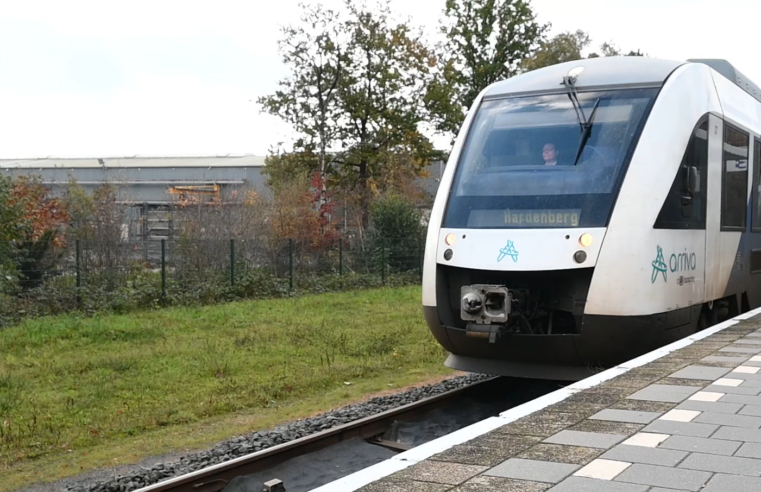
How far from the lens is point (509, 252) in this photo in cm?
810

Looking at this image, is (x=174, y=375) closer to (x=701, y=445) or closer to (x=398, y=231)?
(x=701, y=445)

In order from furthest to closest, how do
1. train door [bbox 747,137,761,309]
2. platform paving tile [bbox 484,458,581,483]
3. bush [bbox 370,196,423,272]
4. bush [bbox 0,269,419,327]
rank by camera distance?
bush [bbox 370,196,423,272], bush [bbox 0,269,419,327], train door [bbox 747,137,761,309], platform paving tile [bbox 484,458,581,483]

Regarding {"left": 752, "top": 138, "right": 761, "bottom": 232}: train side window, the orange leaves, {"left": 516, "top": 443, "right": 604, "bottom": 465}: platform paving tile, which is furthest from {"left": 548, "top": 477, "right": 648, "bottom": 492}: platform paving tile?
the orange leaves

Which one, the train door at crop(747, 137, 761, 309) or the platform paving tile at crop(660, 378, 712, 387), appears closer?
the platform paving tile at crop(660, 378, 712, 387)

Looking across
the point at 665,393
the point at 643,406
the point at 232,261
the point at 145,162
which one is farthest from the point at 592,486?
the point at 145,162

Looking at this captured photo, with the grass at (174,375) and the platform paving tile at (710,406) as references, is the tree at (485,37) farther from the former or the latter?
the platform paving tile at (710,406)

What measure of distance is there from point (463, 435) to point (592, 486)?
109 centimetres

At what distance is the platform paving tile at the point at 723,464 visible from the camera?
4176 millimetres

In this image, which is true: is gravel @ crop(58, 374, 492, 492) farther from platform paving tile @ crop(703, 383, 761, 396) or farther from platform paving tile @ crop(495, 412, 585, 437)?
platform paving tile @ crop(703, 383, 761, 396)

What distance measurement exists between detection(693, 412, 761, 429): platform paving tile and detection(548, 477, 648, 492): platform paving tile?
150 cm

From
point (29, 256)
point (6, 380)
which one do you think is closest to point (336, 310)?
point (29, 256)

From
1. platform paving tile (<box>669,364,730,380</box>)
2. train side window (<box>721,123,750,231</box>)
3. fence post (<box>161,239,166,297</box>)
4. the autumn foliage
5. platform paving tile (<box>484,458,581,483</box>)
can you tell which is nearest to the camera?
platform paving tile (<box>484,458,581,483</box>)

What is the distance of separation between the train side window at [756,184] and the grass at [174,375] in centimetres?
A: 460

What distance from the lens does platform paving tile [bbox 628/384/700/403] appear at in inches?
233
